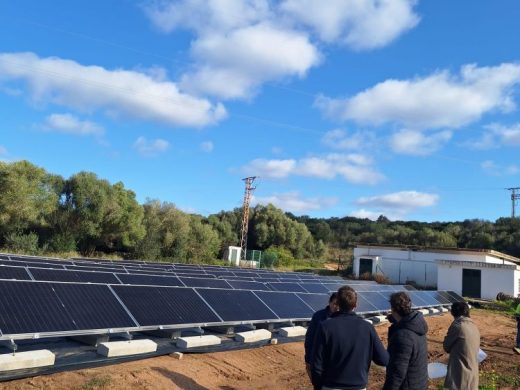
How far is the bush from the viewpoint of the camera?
106 feet

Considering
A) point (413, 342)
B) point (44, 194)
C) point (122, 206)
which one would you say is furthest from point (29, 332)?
point (122, 206)

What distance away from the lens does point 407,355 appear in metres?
4.84

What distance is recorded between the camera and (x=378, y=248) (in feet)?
152

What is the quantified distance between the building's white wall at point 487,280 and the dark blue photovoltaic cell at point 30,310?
1328 inches

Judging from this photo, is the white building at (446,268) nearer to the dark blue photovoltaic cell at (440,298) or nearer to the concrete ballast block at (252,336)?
the dark blue photovoltaic cell at (440,298)

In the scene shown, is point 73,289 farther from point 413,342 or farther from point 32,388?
point 413,342

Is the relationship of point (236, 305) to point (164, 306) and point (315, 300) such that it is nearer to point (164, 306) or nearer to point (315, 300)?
point (164, 306)

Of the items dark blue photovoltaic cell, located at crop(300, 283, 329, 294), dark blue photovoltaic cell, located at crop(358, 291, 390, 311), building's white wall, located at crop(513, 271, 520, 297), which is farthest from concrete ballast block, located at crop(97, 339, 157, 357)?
building's white wall, located at crop(513, 271, 520, 297)

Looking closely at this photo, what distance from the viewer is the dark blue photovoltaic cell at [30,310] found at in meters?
6.38

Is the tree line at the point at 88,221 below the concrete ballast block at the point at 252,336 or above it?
above

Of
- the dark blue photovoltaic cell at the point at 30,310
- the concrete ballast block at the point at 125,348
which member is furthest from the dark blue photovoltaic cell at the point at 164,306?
the dark blue photovoltaic cell at the point at 30,310

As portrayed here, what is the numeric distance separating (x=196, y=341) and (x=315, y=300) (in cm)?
630

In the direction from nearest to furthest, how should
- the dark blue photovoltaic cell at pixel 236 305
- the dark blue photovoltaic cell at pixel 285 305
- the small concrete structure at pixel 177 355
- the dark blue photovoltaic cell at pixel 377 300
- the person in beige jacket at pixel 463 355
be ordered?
the person in beige jacket at pixel 463 355 < the small concrete structure at pixel 177 355 < the dark blue photovoltaic cell at pixel 236 305 < the dark blue photovoltaic cell at pixel 285 305 < the dark blue photovoltaic cell at pixel 377 300

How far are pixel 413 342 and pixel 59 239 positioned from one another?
119 ft
